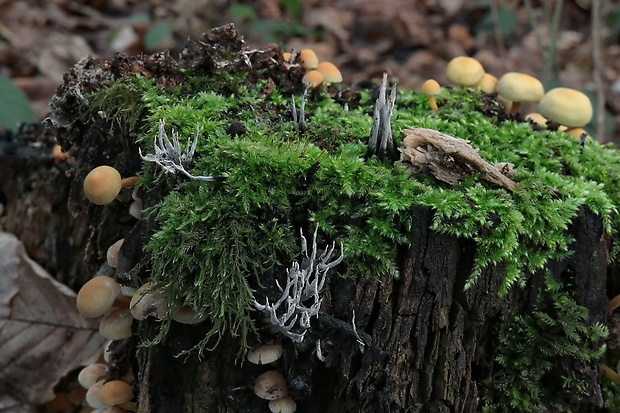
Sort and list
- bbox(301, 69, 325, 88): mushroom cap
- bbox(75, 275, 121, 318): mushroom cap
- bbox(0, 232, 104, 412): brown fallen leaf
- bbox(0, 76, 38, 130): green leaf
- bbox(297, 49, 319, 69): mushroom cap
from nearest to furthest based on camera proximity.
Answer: bbox(75, 275, 121, 318): mushroom cap → bbox(301, 69, 325, 88): mushroom cap → bbox(297, 49, 319, 69): mushroom cap → bbox(0, 232, 104, 412): brown fallen leaf → bbox(0, 76, 38, 130): green leaf

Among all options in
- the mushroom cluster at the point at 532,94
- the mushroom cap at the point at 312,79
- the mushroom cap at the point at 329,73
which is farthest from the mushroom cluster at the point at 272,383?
the mushroom cluster at the point at 532,94

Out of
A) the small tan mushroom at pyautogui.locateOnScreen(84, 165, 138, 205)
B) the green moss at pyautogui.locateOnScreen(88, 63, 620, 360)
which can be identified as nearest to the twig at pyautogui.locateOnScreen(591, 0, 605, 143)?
the green moss at pyautogui.locateOnScreen(88, 63, 620, 360)

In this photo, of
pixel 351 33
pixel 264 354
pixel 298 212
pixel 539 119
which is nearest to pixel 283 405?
pixel 264 354

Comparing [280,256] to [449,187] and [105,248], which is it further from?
[105,248]

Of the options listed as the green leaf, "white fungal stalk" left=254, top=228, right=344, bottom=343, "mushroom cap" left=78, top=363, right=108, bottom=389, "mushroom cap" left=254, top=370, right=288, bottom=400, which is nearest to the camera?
"white fungal stalk" left=254, top=228, right=344, bottom=343

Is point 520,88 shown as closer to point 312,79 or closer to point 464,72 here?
point 464,72

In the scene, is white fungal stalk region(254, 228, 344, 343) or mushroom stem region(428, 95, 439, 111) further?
mushroom stem region(428, 95, 439, 111)

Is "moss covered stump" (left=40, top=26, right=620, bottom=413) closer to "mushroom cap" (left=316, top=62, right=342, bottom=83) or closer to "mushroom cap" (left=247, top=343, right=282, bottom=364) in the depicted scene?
"mushroom cap" (left=247, top=343, right=282, bottom=364)
